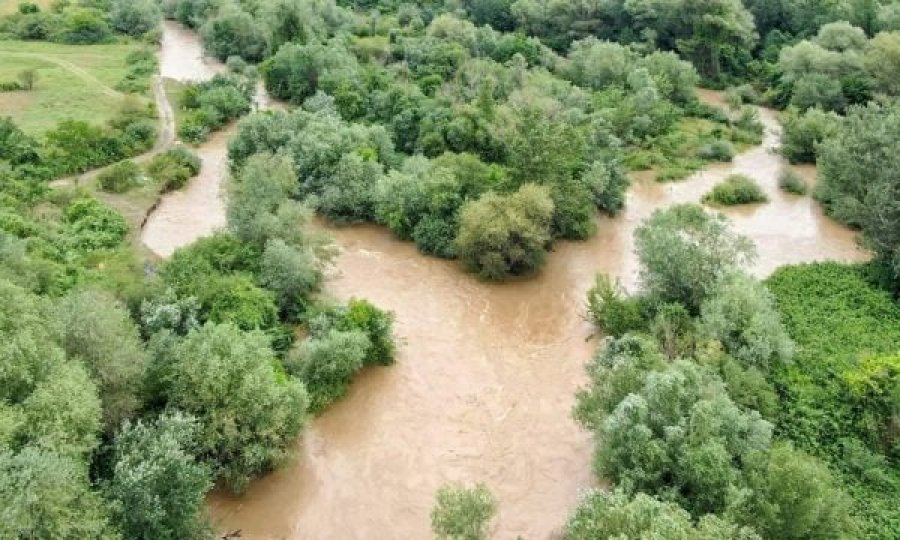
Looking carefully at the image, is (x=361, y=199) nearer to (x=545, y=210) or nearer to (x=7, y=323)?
(x=545, y=210)

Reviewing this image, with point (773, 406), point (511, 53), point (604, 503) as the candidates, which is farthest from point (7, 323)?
point (511, 53)

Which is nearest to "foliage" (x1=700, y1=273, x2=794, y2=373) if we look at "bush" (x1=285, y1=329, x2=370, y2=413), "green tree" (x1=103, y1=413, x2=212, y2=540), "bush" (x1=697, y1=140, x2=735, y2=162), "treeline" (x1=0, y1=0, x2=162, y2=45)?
"bush" (x1=285, y1=329, x2=370, y2=413)

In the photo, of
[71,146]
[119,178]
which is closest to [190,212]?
[119,178]

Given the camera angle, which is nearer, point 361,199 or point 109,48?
point 361,199

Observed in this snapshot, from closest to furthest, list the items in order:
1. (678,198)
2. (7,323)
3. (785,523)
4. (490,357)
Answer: (785,523) < (7,323) < (490,357) < (678,198)

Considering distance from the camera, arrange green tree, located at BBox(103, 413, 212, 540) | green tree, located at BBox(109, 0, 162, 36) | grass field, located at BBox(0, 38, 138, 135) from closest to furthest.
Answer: green tree, located at BBox(103, 413, 212, 540)
grass field, located at BBox(0, 38, 138, 135)
green tree, located at BBox(109, 0, 162, 36)

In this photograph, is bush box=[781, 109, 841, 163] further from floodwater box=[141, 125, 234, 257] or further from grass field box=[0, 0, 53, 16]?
grass field box=[0, 0, 53, 16]
